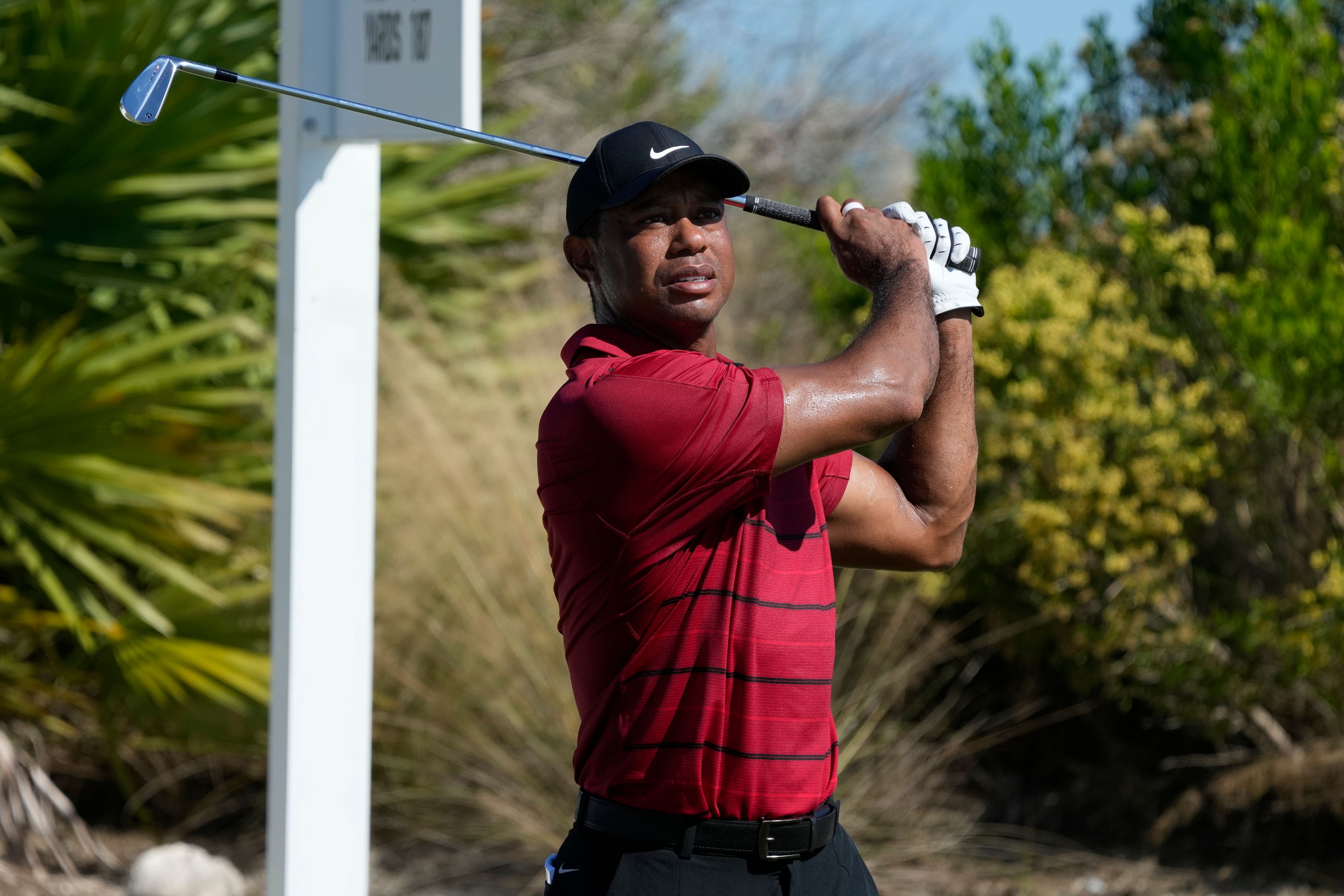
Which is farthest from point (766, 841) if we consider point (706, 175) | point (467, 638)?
point (467, 638)

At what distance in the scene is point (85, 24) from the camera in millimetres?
5617

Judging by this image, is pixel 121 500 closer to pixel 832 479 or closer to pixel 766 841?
pixel 832 479

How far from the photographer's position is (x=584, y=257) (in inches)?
89.4

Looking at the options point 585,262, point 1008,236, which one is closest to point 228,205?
point 1008,236

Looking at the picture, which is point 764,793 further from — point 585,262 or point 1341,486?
point 1341,486

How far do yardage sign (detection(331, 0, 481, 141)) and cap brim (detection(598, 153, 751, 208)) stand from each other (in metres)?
0.87

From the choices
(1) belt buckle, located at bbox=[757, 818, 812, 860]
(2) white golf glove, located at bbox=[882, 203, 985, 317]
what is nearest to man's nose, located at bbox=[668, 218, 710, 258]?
(2) white golf glove, located at bbox=[882, 203, 985, 317]

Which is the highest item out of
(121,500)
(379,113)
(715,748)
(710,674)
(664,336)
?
(379,113)

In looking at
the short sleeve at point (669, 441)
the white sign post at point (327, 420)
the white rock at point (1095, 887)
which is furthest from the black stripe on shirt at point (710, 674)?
the white rock at point (1095, 887)

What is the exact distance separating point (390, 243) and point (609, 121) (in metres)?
4.63

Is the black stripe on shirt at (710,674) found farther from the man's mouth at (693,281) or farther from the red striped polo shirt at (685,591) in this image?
the man's mouth at (693,281)

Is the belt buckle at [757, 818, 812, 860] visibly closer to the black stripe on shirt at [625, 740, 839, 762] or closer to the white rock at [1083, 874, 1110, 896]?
the black stripe on shirt at [625, 740, 839, 762]

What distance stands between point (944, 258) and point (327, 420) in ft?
4.67

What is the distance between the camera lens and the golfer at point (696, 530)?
1922 mm
